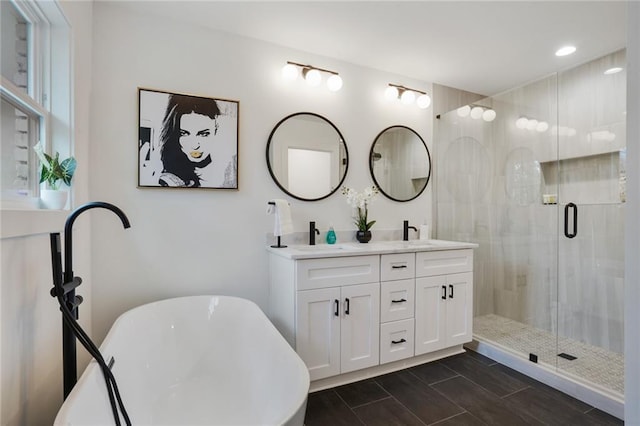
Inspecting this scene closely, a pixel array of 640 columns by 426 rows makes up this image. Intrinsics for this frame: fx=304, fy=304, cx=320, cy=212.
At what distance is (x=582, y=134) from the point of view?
8.30 feet

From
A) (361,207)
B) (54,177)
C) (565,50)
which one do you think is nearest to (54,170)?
(54,177)

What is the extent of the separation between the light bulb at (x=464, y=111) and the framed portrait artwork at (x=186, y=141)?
2.20m

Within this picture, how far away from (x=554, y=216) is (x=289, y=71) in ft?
8.15

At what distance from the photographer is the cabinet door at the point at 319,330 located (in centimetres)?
195

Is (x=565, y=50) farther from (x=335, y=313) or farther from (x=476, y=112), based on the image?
(x=335, y=313)

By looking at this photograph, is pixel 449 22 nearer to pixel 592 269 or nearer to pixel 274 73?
pixel 274 73

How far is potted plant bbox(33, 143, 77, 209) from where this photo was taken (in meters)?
1.41

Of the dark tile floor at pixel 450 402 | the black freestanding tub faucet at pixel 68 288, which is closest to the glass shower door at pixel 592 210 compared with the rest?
the dark tile floor at pixel 450 402

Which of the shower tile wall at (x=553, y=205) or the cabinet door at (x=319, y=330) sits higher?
the shower tile wall at (x=553, y=205)

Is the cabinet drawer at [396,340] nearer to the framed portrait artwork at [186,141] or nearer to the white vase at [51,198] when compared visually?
the framed portrait artwork at [186,141]

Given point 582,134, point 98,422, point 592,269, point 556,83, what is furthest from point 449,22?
point 98,422

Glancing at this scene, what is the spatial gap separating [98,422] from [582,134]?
3564 mm

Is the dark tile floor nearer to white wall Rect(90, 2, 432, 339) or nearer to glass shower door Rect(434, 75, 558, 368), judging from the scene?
glass shower door Rect(434, 75, 558, 368)

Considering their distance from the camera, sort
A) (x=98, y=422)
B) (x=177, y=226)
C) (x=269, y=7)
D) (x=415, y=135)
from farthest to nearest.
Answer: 1. (x=415, y=135)
2. (x=177, y=226)
3. (x=269, y=7)
4. (x=98, y=422)
